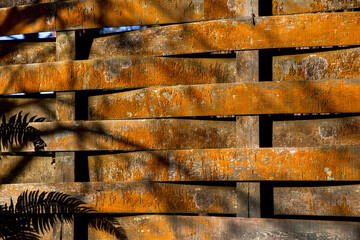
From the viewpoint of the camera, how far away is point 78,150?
2.57 meters

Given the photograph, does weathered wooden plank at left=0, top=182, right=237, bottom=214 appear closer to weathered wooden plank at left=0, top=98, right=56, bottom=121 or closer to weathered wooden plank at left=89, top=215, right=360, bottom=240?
weathered wooden plank at left=89, top=215, right=360, bottom=240

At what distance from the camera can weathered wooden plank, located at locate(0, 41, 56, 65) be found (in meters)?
2.77

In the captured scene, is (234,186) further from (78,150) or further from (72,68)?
(72,68)

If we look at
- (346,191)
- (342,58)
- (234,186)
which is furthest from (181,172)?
(342,58)

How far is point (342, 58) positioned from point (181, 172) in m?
1.16

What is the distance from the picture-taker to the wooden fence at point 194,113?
2254 millimetres

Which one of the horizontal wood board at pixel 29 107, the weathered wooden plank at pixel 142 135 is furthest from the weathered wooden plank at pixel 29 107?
the weathered wooden plank at pixel 142 135

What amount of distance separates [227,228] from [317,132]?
77 cm

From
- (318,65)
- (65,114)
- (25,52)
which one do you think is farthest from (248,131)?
(25,52)

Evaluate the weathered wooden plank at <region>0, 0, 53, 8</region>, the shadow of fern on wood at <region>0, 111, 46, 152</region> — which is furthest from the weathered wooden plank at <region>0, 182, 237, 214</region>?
the weathered wooden plank at <region>0, 0, 53, 8</region>

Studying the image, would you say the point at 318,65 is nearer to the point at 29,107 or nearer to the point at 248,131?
the point at 248,131

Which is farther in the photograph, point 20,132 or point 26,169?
point 26,169

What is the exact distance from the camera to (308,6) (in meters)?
2.34

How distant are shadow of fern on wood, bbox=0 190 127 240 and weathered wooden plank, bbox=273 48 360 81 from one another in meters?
1.41
